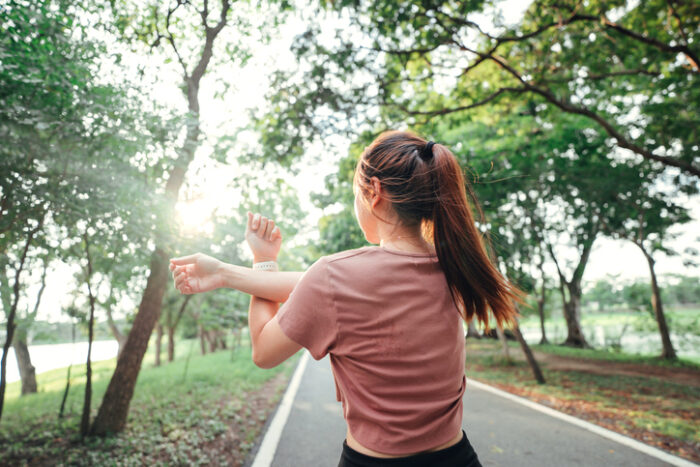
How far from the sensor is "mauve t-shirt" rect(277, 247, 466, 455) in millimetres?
1047

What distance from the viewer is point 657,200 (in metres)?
13.5

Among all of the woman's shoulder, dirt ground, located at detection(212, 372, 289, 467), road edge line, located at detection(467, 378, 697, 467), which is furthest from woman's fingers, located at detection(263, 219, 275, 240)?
road edge line, located at detection(467, 378, 697, 467)

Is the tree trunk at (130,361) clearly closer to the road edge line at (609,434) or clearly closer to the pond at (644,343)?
the road edge line at (609,434)

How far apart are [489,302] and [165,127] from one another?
162 inches

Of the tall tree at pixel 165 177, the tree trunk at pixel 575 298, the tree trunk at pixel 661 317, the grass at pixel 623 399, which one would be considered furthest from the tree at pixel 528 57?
the tree trunk at pixel 575 298

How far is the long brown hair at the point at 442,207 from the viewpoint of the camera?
117cm

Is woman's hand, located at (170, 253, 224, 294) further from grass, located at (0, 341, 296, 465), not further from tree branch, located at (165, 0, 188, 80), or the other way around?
tree branch, located at (165, 0, 188, 80)

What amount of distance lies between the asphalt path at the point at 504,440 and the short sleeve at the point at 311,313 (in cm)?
407

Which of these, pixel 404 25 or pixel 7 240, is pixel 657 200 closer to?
pixel 404 25

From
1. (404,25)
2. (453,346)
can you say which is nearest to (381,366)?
(453,346)

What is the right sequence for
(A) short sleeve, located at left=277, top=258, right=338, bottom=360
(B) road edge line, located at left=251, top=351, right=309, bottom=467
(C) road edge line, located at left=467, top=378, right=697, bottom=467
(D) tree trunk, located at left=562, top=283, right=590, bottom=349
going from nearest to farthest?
(A) short sleeve, located at left=277, top=258, right=338, bottom=360 < (C) road edge line, located at left=467, top=378, right=697, bottom=467 < (B) road edge line, located at left=251, top=351, right=309, bottom=467 < (D) tree trunk, located at left=562, top=283, right=590, bottom=349

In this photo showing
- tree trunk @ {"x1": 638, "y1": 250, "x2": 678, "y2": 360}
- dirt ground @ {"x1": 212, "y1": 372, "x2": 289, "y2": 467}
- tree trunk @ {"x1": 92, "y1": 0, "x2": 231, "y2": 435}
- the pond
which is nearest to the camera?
dirt ground @ {"x1": 212, "y1": 372, "x2": 289, "y2": 467}

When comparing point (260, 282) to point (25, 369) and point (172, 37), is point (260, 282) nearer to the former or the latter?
point (172, 37)

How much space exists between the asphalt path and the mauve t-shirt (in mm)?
3938
